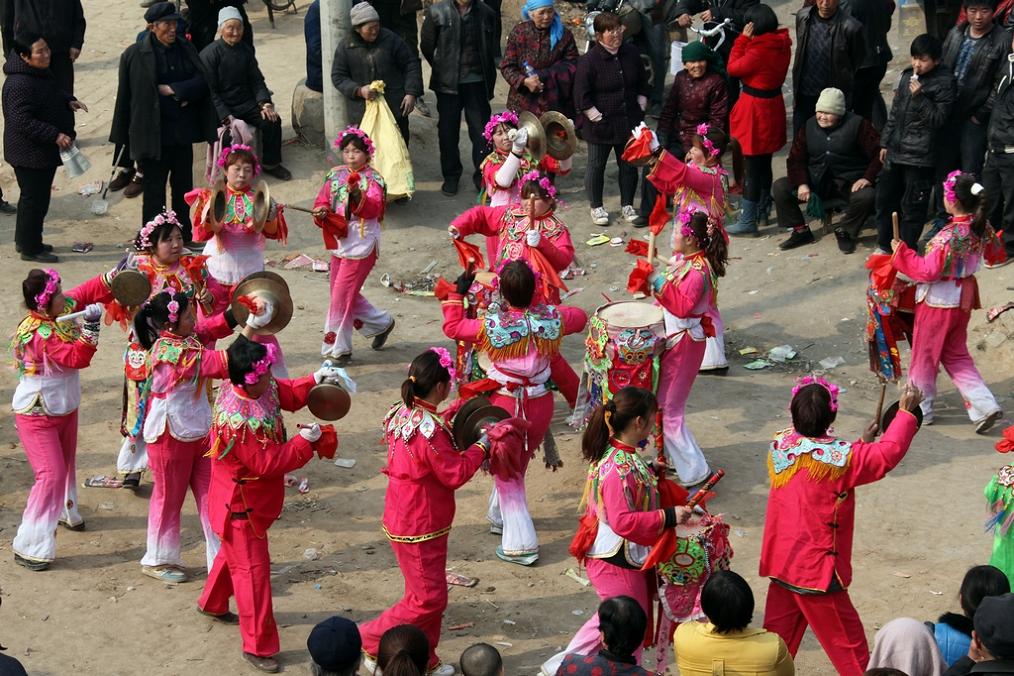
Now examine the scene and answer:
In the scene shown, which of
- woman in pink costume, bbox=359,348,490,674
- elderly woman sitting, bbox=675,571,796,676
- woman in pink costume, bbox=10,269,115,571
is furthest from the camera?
woman in pink costume, bbox=10,269,115,571

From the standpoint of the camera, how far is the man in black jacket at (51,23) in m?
14.2

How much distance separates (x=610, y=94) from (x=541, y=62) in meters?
0.89

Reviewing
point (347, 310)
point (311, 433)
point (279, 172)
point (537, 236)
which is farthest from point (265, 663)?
point (279, 172)

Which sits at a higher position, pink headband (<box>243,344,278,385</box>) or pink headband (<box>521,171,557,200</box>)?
pink headband (<box>243,344,278,385</box>)

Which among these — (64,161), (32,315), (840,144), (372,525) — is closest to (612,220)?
(840,144)

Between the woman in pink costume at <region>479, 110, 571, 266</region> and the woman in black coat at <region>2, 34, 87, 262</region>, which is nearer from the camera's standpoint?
the woman in pink costume at <region>479, 110, 571, 266</region>

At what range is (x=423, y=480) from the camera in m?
7.37

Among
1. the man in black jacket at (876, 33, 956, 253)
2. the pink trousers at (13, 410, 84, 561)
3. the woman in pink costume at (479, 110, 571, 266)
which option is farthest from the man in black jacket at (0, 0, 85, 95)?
the man in black jacket at (876, 33, 956, 253)

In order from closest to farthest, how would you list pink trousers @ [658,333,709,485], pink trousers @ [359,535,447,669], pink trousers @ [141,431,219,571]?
pink trousers @ [359,535,447,669] < pink trousers @ [141,431,219,571] < pink trousers @ [658,333,709,485]

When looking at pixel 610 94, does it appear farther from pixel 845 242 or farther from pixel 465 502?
pixel 465 502

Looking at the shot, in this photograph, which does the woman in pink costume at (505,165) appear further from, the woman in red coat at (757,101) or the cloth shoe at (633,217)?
the woman in red coat at (757,101)

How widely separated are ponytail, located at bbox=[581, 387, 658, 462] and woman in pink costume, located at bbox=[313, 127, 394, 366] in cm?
460

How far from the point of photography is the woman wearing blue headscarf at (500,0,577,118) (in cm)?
1459

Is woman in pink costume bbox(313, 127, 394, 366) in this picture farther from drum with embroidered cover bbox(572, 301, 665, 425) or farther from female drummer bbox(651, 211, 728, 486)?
female drummer bbox(651, 211, 728, 486)
